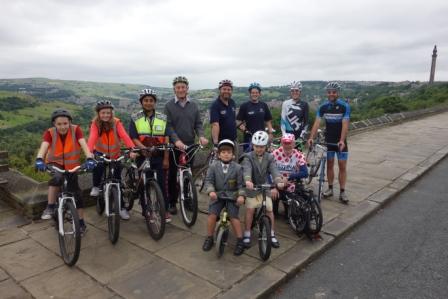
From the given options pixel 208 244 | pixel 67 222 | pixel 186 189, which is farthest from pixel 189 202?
pixel 67 222

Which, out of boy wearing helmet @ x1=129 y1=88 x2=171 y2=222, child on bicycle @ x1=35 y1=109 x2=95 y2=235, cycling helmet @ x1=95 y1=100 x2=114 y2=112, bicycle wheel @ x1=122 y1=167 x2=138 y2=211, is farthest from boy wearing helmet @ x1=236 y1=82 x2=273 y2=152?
→ child on bicycle @ x1=35 y1=109 x2=95 y2=235

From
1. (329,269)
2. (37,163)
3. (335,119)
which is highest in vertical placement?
(335,119)

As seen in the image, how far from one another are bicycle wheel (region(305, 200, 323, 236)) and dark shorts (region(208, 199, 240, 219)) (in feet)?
3.27

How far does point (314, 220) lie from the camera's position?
13.7 ft

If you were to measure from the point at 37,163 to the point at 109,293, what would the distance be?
1614 mm

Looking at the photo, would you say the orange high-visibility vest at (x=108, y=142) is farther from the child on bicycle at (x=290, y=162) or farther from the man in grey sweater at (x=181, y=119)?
the child on bicycle at (x=290, y=162)

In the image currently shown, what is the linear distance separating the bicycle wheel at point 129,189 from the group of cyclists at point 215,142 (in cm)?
13

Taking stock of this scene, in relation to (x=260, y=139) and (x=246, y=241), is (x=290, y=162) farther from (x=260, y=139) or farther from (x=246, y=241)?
(x=246, y=241)

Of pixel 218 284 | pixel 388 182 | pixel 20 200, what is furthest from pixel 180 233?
pixel 388 182

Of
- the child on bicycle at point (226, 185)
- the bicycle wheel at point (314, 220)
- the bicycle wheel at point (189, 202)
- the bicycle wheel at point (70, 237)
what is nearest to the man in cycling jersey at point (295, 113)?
the bicycle wheel at point (314, 220)

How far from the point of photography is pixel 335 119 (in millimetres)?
5406

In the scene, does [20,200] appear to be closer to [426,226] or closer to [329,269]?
[329,269]

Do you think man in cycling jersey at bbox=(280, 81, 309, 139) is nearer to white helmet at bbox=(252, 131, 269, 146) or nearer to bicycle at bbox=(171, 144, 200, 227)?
bicycle at bbox=(171, 144, 200, 227)

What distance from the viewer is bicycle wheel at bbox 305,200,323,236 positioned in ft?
13.4
